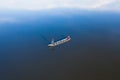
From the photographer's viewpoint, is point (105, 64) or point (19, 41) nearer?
point (105, 64)

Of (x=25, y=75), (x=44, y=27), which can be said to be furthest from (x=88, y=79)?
(x=44, y=27)

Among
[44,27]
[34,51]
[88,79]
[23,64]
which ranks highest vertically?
[44,27]

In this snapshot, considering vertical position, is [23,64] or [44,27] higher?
[44,27]

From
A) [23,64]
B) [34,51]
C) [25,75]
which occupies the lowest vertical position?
[25,75]

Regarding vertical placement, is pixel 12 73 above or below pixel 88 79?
above

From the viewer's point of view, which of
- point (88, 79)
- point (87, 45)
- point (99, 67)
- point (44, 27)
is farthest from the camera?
point (44, 27)

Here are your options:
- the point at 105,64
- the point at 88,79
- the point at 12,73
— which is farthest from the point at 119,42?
the point at 12,73

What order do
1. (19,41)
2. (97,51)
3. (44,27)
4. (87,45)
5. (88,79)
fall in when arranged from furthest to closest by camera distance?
1. (44,27)
2. (19,41)
3. (87,45)
4. (97,51)
5. (88,79)

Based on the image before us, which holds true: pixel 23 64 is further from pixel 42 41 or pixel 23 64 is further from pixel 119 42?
pixel 119 42

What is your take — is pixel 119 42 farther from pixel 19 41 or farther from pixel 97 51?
pixel 19 41
